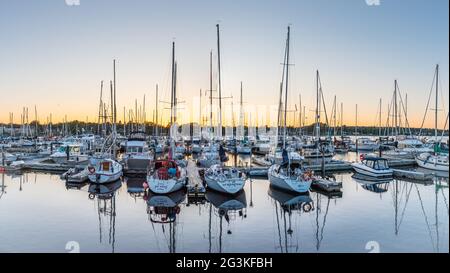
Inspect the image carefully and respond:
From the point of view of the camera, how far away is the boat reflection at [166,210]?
15.6 meters

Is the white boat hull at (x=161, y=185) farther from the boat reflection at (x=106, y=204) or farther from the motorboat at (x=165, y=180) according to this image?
the boat reflection at (x=106, y=204)

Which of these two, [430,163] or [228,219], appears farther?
[430,163]

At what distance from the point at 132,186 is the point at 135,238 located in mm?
13416

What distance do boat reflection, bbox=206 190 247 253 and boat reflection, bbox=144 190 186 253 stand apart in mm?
1544

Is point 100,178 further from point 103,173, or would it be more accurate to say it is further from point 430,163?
point 430,163

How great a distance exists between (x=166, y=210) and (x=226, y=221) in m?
3.94

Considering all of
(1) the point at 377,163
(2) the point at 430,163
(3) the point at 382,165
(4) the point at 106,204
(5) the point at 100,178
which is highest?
(1) the point at 377,163

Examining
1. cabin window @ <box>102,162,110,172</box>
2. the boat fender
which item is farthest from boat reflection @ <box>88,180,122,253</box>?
the boat fender

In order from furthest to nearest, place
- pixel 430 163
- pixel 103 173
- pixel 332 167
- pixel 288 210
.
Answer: pixel 332 167, pixel 430 163, pixel 103 173, pixel 288 210

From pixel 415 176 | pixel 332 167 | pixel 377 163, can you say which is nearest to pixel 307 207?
pixel 377 163

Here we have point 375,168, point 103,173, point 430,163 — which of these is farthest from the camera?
point 430,163

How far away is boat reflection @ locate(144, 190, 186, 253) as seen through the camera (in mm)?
15648

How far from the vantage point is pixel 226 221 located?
58.0 ft
